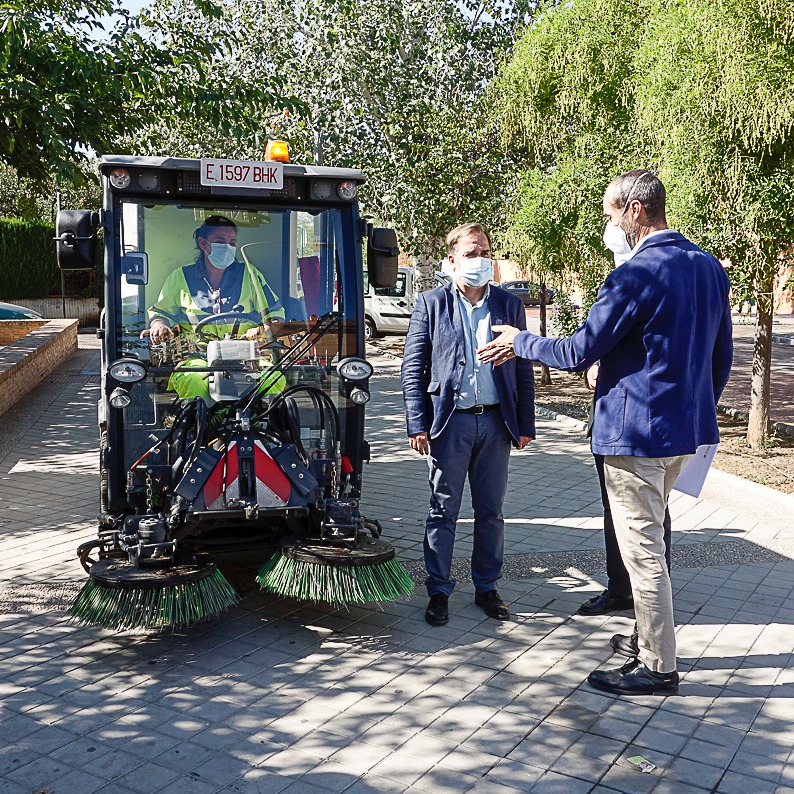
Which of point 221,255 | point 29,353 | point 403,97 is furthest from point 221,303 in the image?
point 403,97

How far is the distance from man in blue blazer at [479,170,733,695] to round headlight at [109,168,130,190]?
246 centimetres

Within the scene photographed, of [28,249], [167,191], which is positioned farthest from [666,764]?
[28,249]

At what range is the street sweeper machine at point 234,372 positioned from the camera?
15.1 ft

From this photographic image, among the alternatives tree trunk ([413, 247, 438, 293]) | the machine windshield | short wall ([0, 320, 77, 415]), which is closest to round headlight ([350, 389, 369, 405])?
the machine windshield

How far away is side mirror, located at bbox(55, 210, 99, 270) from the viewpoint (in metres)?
5.03

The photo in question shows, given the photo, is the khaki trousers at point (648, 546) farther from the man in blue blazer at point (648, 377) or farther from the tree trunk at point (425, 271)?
the tree trunk at point (425, 271)

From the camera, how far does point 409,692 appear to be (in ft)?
13.4

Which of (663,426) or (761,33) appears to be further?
(761,33)

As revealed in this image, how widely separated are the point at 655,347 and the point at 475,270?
1242 mm

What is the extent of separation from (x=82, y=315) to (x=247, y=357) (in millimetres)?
27461

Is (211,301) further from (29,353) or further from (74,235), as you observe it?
(29,353)

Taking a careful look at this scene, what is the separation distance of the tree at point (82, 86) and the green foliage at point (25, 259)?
19.3 meters

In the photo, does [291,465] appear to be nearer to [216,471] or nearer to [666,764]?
[216,471]

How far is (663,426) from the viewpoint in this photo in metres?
3.91
